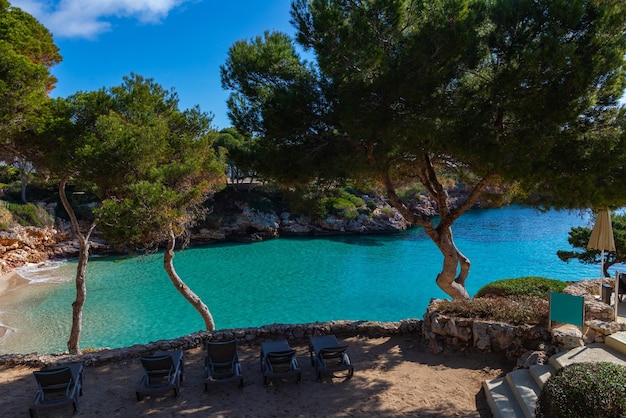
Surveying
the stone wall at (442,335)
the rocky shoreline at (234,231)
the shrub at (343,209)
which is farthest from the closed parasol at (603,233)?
the shrub at (343,209)

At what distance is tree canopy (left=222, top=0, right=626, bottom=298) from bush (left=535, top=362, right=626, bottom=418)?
3.45 meters

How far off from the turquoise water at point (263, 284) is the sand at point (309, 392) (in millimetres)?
6920

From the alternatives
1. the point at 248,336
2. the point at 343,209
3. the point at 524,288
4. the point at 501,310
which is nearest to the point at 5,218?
the point at 248,336

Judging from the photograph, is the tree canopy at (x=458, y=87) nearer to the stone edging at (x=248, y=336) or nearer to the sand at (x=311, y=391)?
the stone edging at (x=248, y=336)

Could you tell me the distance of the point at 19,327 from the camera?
1570 centimetres

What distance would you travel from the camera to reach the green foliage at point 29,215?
26.6 metres

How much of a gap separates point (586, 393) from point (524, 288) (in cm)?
679

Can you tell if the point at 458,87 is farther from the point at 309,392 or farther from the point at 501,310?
the point at 309,392

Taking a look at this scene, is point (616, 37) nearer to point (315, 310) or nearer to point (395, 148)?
point (395, 148)

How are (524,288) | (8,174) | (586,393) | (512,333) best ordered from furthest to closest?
1. (8,174)
2. (524,288)
3. (512,333)
4. (586,393)

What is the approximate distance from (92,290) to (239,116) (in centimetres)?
1681

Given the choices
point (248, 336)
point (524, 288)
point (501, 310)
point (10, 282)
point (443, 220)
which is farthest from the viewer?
point (10, 282)

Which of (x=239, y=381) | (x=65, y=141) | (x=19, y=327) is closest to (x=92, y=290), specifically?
(x=19, y=327)

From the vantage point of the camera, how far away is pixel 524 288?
10.1 metres
